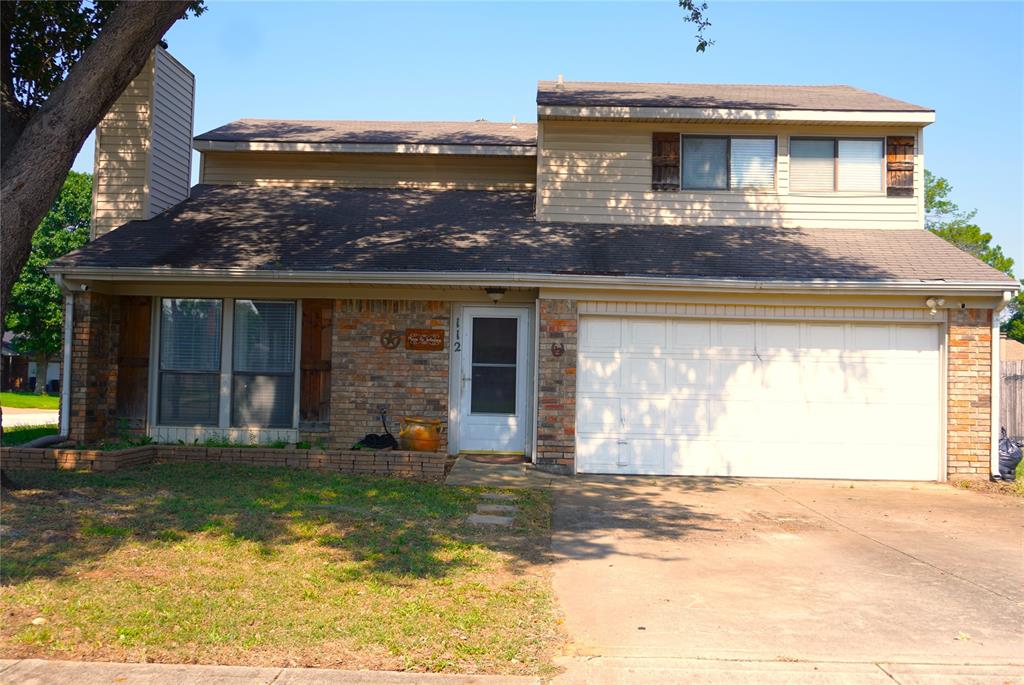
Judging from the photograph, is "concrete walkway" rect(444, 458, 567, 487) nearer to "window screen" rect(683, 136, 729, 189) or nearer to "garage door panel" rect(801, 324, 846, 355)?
"garage door panel" rect(801, 324, 846, 355)

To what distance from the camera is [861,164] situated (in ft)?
41.6

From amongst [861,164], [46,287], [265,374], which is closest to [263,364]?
[265,374]

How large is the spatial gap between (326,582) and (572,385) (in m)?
5.91

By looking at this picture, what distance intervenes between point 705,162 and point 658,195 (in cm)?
91

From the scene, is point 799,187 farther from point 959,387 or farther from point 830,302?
point 959,387

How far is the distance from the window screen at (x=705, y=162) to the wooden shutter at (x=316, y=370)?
A: 235 inches

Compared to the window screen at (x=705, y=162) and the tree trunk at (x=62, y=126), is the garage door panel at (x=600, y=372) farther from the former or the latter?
the tree trunk at (x=62, y=126)

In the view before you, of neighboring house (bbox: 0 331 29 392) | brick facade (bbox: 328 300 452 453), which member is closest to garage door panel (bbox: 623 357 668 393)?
brick facade (bbox: 328 300 452 453)

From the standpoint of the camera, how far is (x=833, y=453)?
37.1 ft

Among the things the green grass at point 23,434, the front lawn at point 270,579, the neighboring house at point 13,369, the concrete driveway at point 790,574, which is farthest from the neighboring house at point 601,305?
the neighboring house at point 13,369

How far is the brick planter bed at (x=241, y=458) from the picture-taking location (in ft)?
32.2

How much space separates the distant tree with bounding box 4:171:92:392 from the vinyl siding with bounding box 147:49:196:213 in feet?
Answer: 80.0

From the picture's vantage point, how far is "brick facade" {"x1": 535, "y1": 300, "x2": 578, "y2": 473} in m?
11.1

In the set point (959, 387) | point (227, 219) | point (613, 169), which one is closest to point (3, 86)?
point (227, 219)
